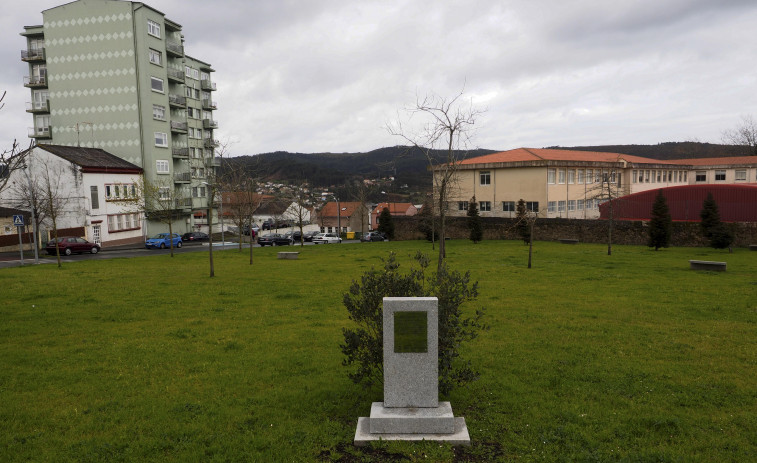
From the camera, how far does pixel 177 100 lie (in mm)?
56531

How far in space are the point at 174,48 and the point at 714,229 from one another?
5628 cm

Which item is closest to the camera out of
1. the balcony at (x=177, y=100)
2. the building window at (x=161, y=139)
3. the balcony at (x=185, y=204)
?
the building window at (x=161, y=139)

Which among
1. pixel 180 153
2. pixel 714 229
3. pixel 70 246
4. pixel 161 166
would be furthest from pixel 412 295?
pixel 180 153

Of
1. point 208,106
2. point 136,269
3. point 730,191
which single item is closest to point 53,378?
point 136,269

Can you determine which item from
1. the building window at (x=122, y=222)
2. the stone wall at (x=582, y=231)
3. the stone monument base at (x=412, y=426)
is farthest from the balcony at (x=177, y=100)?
the stone monument base at (x=412, y=426)

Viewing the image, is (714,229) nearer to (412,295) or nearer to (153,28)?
(412,295)

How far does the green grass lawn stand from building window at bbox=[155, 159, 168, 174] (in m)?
37.2

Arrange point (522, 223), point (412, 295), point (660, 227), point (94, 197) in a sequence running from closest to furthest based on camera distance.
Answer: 1. point (412, 295)
2. point (660, 227)
3. point (522, 223)
4. point (94, 197)

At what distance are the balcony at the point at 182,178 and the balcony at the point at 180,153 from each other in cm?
199

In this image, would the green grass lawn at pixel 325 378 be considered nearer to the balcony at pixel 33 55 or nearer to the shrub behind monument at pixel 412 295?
the shrub behind monument at pixel 412 295

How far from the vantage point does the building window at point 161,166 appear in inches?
2052

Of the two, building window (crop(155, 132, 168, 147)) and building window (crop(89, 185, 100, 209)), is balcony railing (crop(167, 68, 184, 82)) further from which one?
building window (crop(89, 185, 100, 209))

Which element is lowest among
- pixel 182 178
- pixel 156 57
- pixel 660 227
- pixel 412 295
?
pixel 660 227

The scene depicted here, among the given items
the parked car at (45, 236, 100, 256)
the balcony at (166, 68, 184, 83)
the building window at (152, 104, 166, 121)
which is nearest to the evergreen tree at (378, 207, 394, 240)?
the building window at (152, 104, 166, 121)
